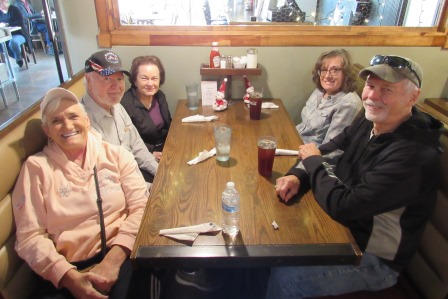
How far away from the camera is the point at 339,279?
1.18 meters

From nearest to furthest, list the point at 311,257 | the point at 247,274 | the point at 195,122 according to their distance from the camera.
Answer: the point at 311,257
the point at 247,274
the point at 195,122

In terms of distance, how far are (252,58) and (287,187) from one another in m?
1.34

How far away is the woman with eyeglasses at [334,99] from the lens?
6.02ft

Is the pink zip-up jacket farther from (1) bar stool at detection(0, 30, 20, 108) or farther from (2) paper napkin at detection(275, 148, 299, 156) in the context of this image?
(1) bar stool at detection(0, 30, 20, 108)

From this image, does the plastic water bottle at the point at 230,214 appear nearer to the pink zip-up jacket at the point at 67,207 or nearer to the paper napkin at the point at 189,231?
the paper napkin at the point at 189,231

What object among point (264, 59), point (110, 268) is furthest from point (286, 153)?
point (264, 59)

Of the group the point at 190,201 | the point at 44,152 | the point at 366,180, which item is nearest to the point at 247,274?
the point at 190,201

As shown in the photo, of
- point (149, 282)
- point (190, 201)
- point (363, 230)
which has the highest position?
point (190, 201)

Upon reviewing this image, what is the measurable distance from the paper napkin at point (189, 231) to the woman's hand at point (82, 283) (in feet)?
1.13

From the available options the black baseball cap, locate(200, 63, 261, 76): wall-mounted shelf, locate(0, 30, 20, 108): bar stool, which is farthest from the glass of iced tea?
locate(0, 30, 20, 108): bar stool

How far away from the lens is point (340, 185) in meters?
1.14

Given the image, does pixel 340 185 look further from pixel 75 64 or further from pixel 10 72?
pixel 10 72

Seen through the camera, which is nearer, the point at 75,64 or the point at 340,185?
the point at 340,185

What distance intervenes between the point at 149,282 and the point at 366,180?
3.04ft
